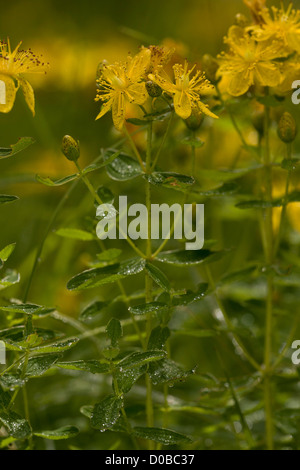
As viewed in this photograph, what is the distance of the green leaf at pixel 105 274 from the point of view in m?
0.71

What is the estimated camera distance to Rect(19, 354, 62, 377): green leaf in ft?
2.16

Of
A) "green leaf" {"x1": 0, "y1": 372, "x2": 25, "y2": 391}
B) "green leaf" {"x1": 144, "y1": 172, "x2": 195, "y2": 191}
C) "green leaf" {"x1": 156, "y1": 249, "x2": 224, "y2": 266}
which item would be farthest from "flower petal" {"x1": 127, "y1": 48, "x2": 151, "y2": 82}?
"green leaf" {"x1": 0, "y1": 372, "x2": 25, "y2": 391}

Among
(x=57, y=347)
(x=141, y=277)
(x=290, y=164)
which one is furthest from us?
(x=141, y=277)

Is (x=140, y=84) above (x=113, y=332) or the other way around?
above

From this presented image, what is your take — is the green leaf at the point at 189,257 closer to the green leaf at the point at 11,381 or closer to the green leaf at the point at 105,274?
the green leaf at the point at 105,274

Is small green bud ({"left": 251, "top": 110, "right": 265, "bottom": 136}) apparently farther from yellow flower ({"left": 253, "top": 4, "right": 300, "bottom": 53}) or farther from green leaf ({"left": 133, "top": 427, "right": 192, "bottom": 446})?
green leaf ({"left": 133, "top": 427, "right": 192, "bottom": 446})

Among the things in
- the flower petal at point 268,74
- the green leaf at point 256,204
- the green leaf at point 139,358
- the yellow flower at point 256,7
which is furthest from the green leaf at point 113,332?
the yellow flower at point 256,7

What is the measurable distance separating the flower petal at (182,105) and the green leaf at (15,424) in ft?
1.15

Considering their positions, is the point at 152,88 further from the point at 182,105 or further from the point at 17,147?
the point at 17,147

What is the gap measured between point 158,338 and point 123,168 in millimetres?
209

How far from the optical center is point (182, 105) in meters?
0.69

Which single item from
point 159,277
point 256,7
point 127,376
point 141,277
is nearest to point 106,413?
point 127,376
